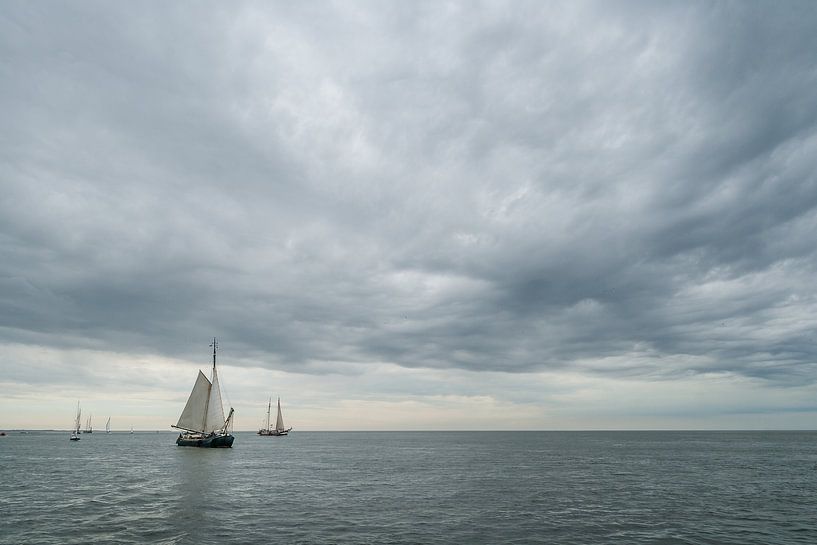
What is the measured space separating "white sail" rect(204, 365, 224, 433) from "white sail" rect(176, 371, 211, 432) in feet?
3.29

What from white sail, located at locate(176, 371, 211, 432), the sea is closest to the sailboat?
white sail, located at locate(176, 371, 211, 432)

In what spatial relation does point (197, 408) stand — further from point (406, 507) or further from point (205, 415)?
point (406, 507)

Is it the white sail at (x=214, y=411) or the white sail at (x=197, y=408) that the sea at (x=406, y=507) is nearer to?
the white sail at (x=197, y=408)

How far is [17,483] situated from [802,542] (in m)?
90.5

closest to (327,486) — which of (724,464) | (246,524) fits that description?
(246,524)

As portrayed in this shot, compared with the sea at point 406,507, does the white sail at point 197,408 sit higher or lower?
higher

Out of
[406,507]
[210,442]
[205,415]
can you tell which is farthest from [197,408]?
[406,507]

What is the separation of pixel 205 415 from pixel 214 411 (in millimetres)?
2735

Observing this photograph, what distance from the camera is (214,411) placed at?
463 feet

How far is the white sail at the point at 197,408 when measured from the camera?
13562 cm

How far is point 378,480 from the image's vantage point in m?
76.8

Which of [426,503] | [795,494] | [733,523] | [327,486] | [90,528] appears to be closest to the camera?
[90,528]

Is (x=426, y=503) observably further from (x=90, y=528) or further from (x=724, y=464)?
(x=724, y=464)

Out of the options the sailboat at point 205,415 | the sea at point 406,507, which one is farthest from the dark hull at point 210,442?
the sea at point 406,507
